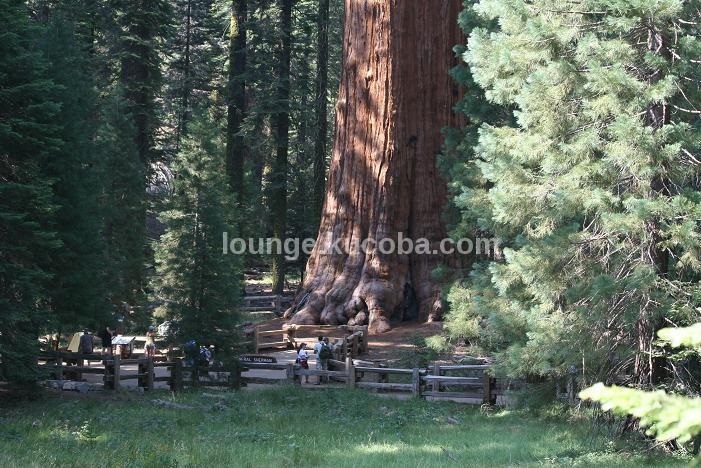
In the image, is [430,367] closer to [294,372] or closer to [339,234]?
[294,372]

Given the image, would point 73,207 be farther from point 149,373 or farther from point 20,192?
point 149,373

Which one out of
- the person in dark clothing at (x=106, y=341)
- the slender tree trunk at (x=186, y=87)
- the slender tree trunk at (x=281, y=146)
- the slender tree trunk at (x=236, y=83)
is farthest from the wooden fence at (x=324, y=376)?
the slender tree trunk at (x=186, y=87)

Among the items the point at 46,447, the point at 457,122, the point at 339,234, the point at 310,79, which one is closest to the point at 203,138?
the point at 339,234

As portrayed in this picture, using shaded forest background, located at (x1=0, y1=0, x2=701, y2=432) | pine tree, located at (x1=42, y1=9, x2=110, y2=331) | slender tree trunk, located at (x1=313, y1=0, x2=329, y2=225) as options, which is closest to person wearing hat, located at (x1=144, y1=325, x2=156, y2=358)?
shaded forest background, located at (x1=0, y1=0, x2=701, y2=432)

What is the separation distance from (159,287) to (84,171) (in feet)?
10.3

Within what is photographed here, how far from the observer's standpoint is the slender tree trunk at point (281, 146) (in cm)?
3519

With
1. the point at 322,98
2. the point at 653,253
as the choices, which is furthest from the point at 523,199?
the point at 322,98

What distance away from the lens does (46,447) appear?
1012 cm

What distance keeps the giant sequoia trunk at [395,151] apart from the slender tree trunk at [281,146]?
933 cm

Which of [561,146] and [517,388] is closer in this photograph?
[561,146]

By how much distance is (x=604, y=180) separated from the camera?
10875 mm

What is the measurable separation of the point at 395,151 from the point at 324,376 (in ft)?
28.4

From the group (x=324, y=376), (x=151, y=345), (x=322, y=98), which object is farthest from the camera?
(x=322, y=98)

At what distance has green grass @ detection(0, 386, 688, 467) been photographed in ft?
32.2
